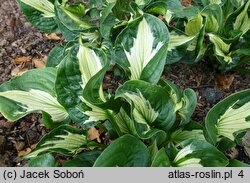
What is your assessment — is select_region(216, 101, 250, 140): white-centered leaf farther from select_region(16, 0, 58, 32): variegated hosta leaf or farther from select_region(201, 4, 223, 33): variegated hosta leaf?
select_region(16, 0, 58, 32): variegated hosta leaf

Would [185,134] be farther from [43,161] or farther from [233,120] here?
[43,161]

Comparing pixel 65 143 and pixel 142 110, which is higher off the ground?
→ pixel 142 110

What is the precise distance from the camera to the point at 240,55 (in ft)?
6.31

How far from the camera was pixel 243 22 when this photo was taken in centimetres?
188

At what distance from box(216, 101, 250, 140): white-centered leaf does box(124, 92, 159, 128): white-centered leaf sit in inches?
9.4

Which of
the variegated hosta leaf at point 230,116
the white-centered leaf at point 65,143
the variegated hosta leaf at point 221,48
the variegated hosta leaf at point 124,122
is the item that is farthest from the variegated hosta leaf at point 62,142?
the variegated hosta leaf at point 221,48

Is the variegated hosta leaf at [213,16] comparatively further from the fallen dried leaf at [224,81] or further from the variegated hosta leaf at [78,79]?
the variegated hosta leaf at [78,79]

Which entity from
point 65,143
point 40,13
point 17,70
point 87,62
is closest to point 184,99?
point 87,62

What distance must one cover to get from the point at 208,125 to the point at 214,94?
62cm

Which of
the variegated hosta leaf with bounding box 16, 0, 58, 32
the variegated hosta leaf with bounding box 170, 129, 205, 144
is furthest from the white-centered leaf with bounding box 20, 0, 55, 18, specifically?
the variegated hosta leaf with bounding box 170, 129, 205, 144

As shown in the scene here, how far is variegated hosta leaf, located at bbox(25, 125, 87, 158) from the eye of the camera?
148cm

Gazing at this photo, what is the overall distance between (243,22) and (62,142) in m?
0.98
